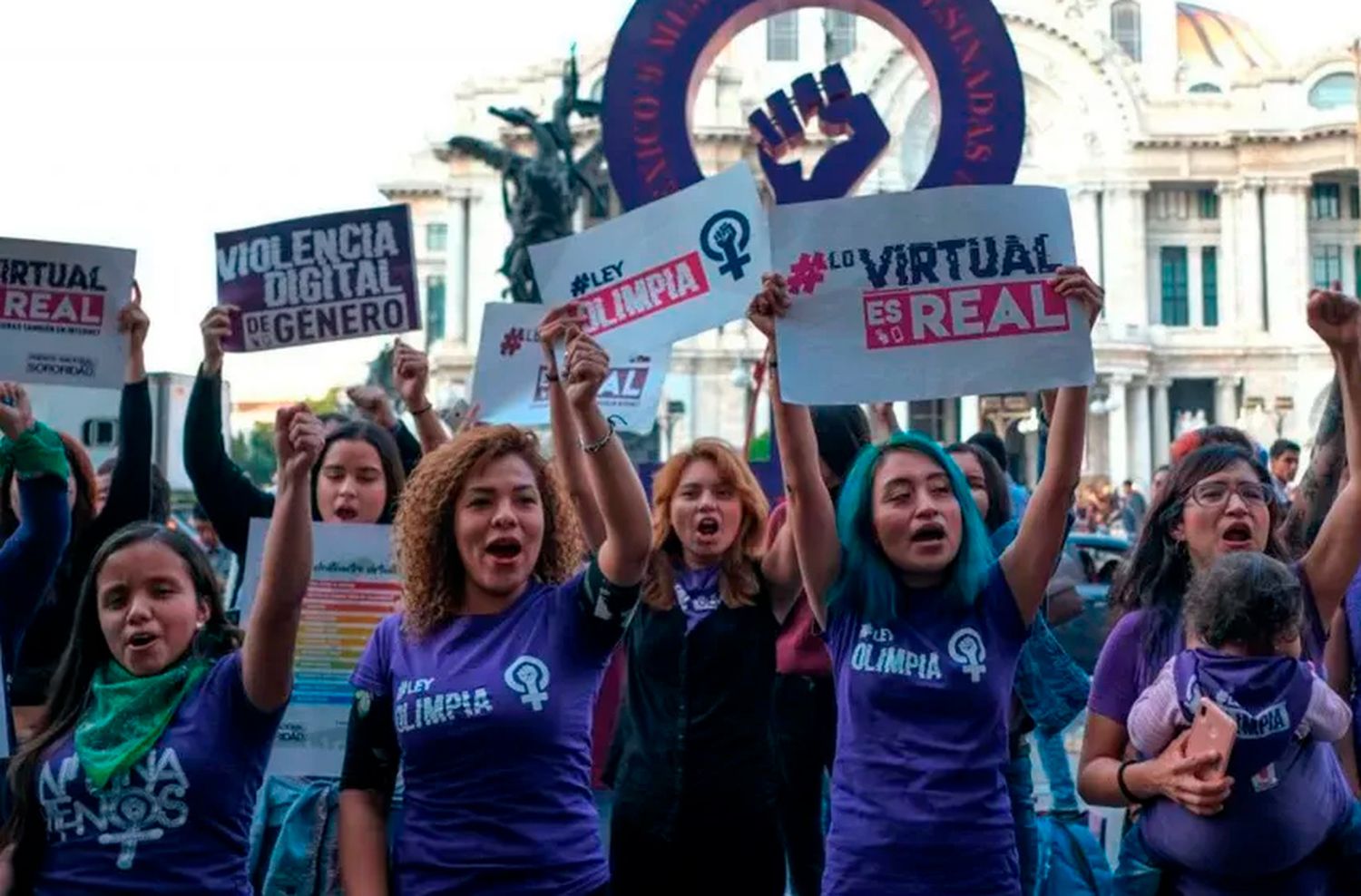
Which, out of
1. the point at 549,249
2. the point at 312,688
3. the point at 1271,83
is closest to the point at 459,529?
the point at 312,688

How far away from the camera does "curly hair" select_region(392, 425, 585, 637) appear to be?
3.28 metres

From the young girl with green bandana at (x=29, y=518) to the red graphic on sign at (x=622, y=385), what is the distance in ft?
6.00

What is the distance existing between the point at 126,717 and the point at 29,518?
40.7 inches

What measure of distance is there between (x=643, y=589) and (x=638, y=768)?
1.41ft

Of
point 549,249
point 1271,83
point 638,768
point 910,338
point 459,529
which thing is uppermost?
point 1271,83

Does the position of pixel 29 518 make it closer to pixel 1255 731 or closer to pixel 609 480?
pixel 609 480

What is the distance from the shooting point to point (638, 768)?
406 cm

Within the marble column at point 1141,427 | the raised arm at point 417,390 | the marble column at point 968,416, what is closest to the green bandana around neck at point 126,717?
the raised arm at point 417,390

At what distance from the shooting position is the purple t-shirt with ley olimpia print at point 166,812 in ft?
9.95

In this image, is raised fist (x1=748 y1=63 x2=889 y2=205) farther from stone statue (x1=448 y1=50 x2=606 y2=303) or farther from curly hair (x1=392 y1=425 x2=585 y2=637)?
stone statue (x1=448 y1=50 x2=606 y2=303)

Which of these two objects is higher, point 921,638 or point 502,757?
point 921,638

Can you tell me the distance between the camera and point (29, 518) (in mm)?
3953

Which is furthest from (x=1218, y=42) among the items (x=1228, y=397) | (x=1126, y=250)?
(x=1228, y=397)

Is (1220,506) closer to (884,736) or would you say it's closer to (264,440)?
(884,736)
